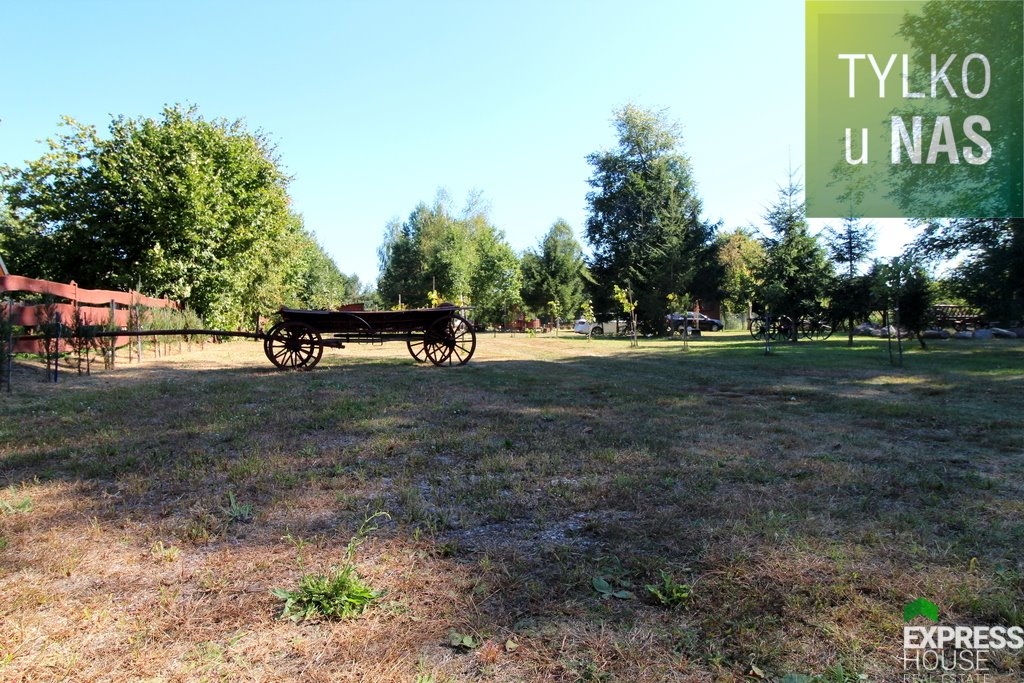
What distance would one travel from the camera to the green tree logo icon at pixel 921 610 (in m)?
2.02

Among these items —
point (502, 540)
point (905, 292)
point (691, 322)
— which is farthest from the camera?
point (691, 322)

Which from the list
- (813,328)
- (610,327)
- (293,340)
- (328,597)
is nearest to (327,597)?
(328,597)

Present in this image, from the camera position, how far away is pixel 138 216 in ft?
64.8

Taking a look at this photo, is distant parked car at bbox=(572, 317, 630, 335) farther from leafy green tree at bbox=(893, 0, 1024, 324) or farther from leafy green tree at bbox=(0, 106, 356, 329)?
leafy green tree at bbox=(0, 106, 356, 329)

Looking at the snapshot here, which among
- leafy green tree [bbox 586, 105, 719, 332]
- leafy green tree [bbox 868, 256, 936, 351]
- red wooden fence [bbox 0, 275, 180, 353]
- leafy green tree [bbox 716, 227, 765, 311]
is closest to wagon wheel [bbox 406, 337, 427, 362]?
red wooden fence [bbox 0, 275, 180, 353]

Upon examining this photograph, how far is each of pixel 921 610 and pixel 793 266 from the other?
26.9 m

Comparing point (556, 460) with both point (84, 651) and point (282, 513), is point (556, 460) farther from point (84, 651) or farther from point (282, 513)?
point (84, 651)

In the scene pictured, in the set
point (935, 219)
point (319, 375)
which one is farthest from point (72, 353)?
point (935, 219)

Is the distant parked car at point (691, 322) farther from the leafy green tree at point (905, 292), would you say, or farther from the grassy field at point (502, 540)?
the grassy field at point (502, 540)

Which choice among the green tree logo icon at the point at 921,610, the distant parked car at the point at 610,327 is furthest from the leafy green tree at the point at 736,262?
the green tree logo icon at the point at 921,610

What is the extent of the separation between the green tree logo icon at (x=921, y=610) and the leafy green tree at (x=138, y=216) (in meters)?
21.8

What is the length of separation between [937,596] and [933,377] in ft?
32.9

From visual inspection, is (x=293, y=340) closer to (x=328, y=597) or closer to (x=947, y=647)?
(x=328, y=597)

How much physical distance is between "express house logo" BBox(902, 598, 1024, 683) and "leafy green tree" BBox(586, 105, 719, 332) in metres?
32.2
